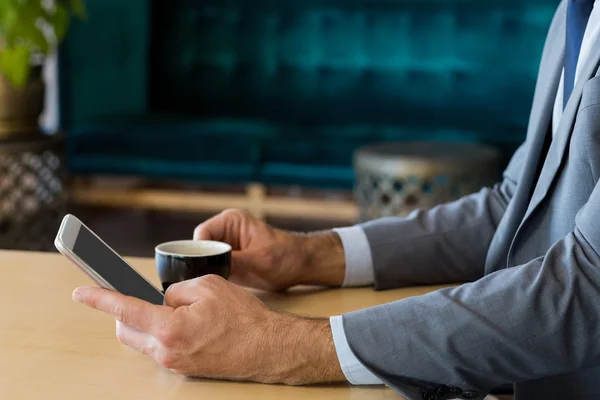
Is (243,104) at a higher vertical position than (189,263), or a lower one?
lower

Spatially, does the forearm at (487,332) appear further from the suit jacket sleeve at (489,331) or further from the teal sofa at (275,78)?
the teal sofa at (275,78)

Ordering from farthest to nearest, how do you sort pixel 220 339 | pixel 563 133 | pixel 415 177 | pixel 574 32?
pixel 415 177 < pixel 574 32 < pixel 563 133 < pixel 220 339

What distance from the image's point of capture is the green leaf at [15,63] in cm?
325

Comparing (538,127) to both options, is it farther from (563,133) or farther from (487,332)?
(487,332)

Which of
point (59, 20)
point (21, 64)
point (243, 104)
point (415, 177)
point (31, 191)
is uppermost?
point (59, 20)

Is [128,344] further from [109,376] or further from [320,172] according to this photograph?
[320,172]

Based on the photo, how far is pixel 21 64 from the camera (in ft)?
10.8

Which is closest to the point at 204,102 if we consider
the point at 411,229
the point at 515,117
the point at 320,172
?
the point at 320,172

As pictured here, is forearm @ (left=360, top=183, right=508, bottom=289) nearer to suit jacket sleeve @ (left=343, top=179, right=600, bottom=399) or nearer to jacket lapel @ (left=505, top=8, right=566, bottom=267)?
jacket lapel @ (left=505, top=8, right=566, bottom=267)

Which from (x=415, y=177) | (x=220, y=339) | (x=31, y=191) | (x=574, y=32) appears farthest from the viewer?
(x=31, y=191)

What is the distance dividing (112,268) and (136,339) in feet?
0.31

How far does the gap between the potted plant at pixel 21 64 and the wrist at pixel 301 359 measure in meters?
2.67

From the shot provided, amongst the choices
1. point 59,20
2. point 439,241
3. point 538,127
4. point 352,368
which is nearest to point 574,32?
point 538,127

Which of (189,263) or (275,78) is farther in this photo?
(275,78)
